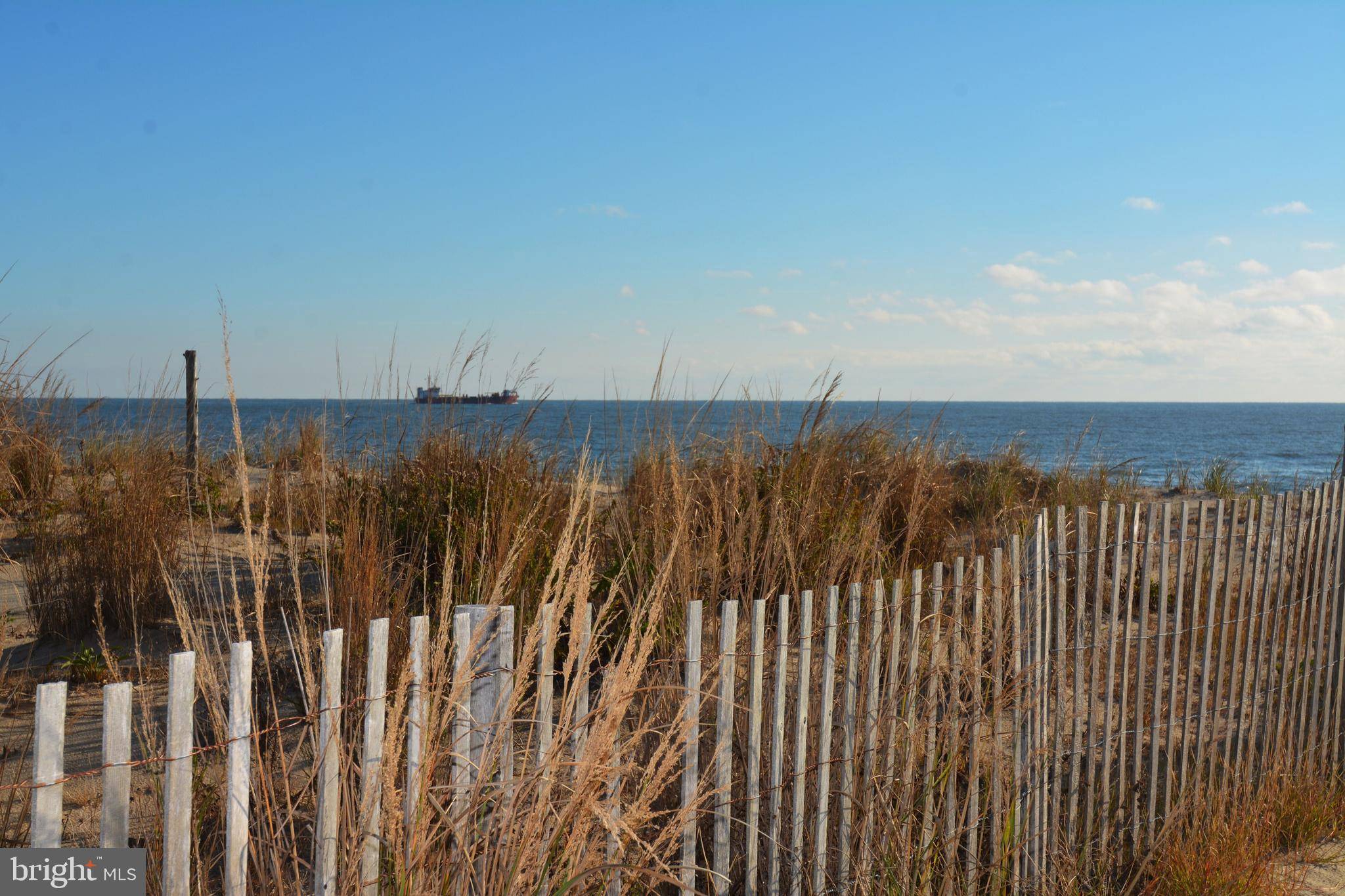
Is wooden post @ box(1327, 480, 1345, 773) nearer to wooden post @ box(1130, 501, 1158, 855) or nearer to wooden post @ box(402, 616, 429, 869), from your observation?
wooden post @ box(1130, 501, 1158, 855)

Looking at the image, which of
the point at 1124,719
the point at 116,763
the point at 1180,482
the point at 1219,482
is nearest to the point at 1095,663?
the point at 1124,719

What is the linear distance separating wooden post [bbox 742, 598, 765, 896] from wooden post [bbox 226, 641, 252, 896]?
1132mm

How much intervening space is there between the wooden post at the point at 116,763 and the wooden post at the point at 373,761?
396 millimetres

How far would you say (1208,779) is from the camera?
3.54 metres

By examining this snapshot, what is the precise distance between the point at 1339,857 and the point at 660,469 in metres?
3.38

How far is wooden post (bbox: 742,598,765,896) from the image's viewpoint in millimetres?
2184

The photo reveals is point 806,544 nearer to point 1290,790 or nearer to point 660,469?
point 660,469

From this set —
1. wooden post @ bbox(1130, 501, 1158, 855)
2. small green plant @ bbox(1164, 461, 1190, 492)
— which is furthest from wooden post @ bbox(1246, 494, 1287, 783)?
small green plant @ bbox(1164, 461, 1190, 492)

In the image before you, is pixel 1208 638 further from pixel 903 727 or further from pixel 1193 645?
pixel 903 727

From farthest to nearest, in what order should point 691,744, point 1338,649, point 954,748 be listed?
point 1338,649 < point 954,748 < point 691,744

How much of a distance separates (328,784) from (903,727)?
1720 mm

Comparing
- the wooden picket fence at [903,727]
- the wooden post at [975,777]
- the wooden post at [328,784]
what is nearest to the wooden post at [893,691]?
the wooden picket fence at [903,727]

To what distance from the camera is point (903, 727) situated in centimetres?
269

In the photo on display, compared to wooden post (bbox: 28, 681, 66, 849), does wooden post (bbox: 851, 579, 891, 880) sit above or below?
below
